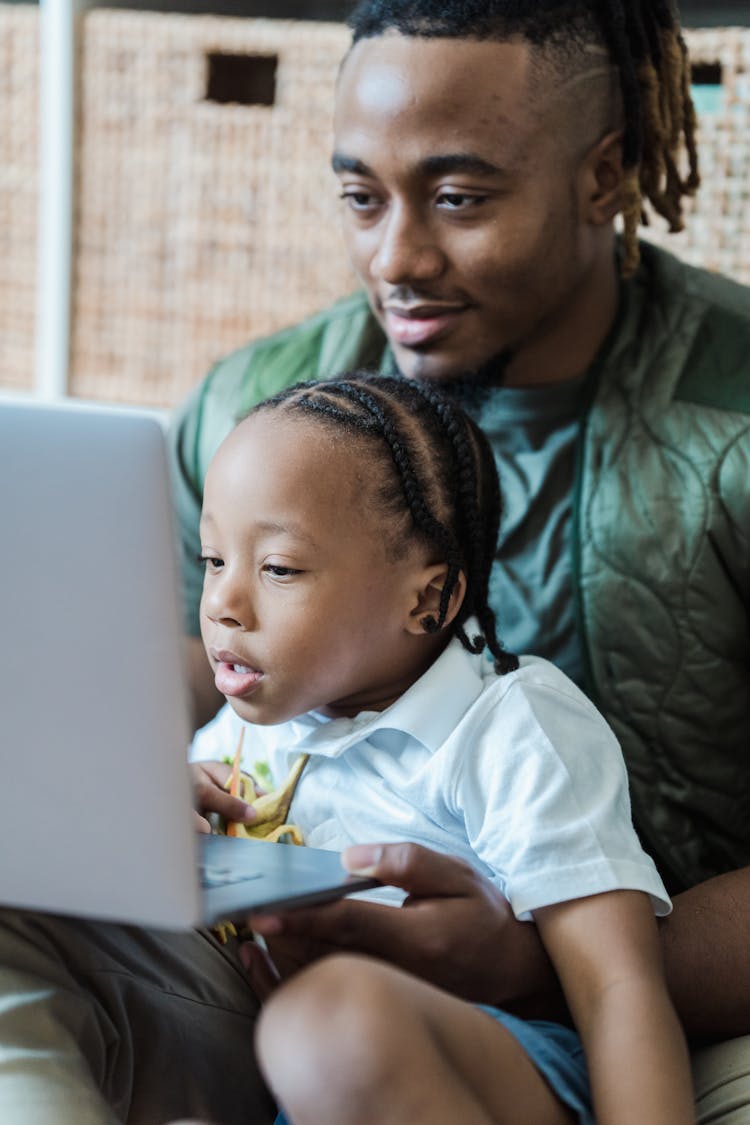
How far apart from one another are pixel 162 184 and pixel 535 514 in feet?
3.27

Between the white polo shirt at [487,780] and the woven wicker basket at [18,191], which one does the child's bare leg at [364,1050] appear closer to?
the white polo shirt at [487,780]

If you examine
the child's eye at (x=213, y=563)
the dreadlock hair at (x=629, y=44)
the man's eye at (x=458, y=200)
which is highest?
the dreadlock hair at (x=629, y=44)

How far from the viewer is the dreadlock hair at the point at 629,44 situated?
49.6 inches

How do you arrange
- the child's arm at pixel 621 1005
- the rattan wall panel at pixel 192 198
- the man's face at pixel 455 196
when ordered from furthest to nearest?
1. the rattan wall panel at pixel 192 198
2. the man's face at pixel 455 196
3. the child's arm at pixel 621 1005

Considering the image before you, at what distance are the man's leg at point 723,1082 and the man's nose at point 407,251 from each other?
27.0 inches

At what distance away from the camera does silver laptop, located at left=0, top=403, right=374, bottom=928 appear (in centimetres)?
66

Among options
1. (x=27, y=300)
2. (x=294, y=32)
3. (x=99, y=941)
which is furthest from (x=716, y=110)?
(x=99, y=941)

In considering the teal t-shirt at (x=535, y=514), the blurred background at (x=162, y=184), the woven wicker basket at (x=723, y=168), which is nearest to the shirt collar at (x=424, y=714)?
the teal t-shirt at (x=535, y=514)

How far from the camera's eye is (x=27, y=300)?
7.23ft

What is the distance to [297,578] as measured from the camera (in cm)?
100

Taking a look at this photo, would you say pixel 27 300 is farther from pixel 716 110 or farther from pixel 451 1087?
pixel 451 1087

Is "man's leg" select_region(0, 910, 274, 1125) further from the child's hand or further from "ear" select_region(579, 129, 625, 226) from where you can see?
"ear" select_region(579, 129, 625, 226)

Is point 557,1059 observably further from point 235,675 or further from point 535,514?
point 535,514

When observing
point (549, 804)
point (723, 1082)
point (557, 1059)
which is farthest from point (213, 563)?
point (723, 1082)
